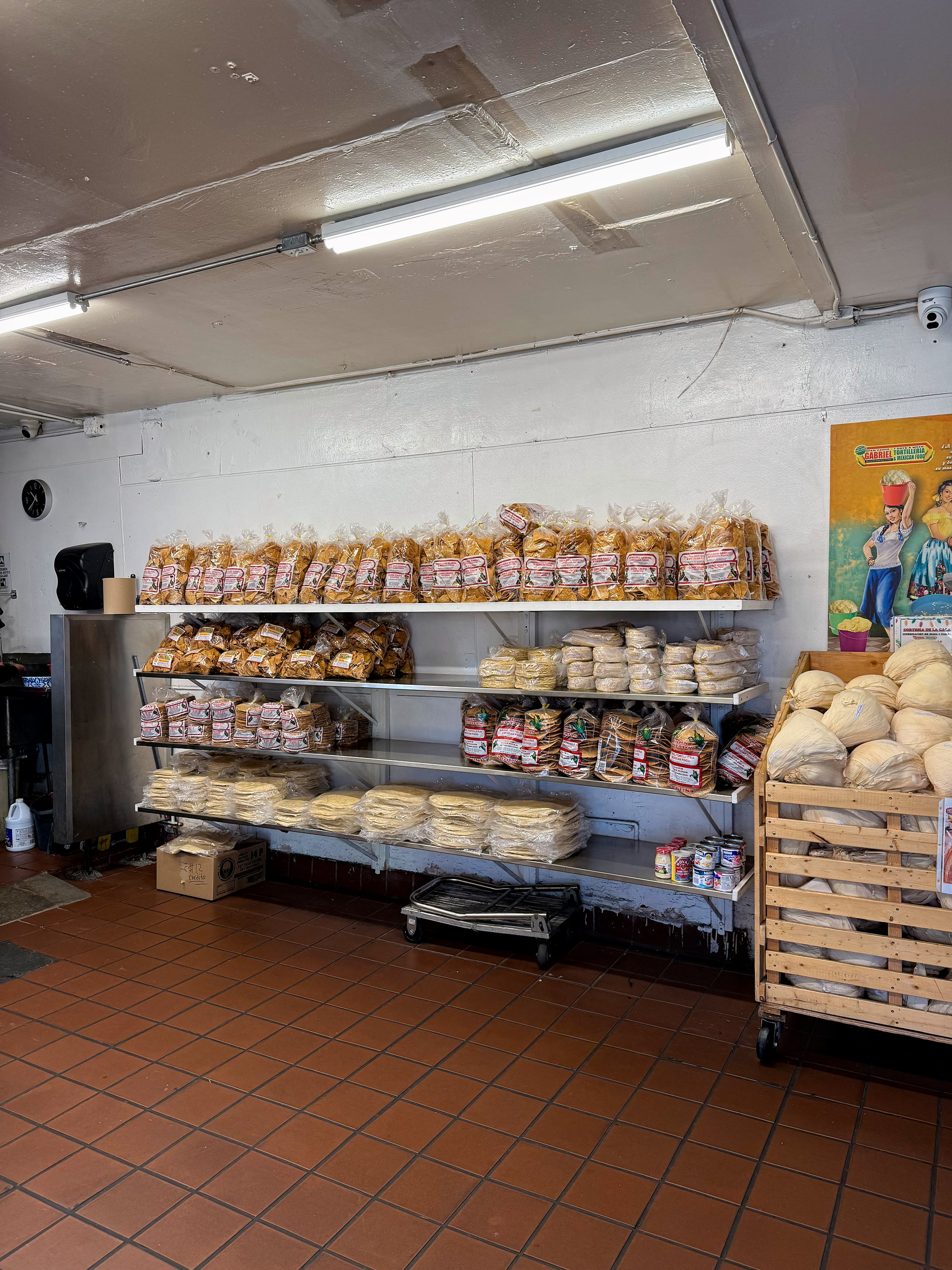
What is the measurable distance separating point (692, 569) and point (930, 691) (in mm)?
1061

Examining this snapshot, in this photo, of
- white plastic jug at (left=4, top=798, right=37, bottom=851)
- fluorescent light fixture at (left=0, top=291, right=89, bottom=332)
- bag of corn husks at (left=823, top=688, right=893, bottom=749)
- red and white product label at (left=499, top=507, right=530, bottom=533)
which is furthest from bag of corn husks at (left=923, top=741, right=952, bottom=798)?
white plastic jug at (left=4, top=798, right=37, bottom=851)

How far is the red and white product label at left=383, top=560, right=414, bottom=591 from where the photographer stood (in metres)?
4.59

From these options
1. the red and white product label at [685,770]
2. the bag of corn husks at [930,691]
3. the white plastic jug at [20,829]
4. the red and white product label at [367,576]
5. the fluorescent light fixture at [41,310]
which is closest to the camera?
the bag of corn husks at [930,691]

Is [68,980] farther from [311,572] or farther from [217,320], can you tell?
[217,320]

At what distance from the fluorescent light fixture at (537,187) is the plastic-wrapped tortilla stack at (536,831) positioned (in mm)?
2627

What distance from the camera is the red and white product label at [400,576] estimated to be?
4586mm

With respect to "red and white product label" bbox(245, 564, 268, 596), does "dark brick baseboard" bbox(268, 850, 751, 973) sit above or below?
below

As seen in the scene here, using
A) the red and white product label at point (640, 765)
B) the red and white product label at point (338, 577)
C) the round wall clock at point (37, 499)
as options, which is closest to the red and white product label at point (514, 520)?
the red and white product label at point (338, 577)

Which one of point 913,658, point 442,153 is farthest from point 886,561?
point 442,153

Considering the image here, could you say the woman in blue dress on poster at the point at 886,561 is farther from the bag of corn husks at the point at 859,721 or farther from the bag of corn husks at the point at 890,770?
the bag of corn husks at the point at 890,770

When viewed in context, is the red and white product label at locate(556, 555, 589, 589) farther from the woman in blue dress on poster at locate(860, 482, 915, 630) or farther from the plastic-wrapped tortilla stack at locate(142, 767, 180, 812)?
the plastic-wrapped tortilla stack at locate(142, 767, 180, 812)

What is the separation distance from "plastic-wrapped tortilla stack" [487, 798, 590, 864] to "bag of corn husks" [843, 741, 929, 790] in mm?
1529

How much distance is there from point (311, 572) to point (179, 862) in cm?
203

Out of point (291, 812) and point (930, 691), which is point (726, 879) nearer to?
point (930, 691)
